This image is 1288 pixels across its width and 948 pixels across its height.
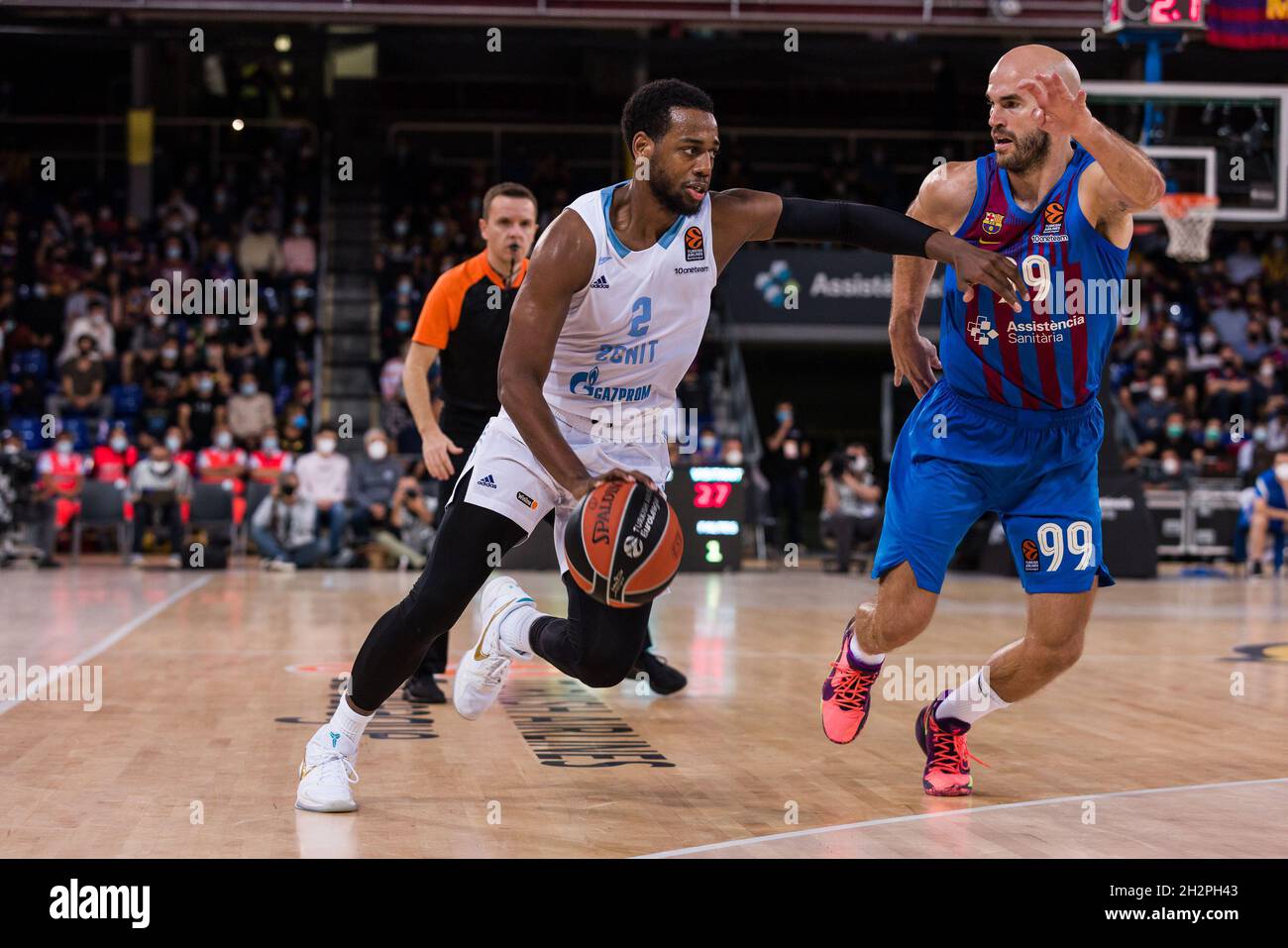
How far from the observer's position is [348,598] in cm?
1359

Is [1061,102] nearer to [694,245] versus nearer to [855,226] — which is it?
[855,226]

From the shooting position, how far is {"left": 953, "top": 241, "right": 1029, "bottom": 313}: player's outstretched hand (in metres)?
4.68

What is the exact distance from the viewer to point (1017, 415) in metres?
5.18

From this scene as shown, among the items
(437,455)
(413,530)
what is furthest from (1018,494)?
(413,530)

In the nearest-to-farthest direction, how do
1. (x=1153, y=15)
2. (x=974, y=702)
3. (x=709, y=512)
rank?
(x=974, y=702) → (x=1153, y=15) → (x=709, y=512)

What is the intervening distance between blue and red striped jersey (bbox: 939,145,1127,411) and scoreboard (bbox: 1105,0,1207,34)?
11107mm

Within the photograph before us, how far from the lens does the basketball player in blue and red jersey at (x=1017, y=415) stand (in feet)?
16.6

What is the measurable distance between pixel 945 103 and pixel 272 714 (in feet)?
70.5

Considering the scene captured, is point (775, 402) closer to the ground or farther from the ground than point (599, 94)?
closer to the ground

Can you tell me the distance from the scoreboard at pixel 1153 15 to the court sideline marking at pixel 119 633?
10.4 m

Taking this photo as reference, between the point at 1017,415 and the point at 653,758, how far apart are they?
1.92 metres

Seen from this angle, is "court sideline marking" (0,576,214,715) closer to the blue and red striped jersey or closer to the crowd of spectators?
the crowd of spectators
